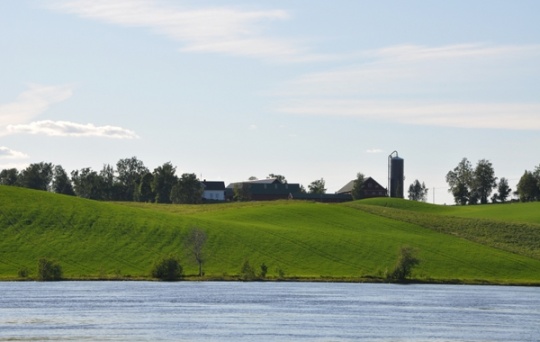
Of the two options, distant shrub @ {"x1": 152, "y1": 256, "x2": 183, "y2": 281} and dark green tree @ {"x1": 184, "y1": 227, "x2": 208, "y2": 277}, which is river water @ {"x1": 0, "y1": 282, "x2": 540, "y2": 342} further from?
dark green tree @ {"x1": 184, "y1": 227, "x2": 208, "y2": 277}

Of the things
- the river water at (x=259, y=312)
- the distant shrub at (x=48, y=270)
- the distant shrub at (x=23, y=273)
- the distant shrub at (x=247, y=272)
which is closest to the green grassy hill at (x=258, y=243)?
the distant shrub at (x=23, y=273)

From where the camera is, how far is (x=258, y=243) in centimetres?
14088

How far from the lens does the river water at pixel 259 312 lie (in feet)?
235

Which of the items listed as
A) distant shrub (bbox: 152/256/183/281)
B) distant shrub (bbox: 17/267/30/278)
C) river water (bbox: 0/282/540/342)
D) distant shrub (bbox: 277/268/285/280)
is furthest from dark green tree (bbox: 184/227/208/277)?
distant shrub (bbox: 17/267/30/278)

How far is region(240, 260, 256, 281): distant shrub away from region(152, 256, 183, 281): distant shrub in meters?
7.38

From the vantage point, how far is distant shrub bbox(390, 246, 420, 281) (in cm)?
12631

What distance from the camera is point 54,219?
143 metres

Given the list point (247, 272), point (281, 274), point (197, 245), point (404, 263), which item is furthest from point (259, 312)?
point (404, 263)

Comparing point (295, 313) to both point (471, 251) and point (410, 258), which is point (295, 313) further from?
point (471, 251)

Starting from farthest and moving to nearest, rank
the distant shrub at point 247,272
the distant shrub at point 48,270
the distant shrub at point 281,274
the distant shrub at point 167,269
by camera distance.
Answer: the distant shrub at point 281,274 < the distant shrub at point 247,272 < the distant shrub at point 167,269 < the distant shrub at point 48,270

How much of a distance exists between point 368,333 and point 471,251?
250 feet

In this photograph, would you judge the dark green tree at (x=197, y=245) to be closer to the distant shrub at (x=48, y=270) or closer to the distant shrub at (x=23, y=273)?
the distant shrub at (x=48, y=270)

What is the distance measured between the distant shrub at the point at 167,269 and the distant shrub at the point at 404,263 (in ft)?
85.7

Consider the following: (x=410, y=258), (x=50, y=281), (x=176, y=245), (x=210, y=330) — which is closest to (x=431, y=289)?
A: (x=410, y=258)
